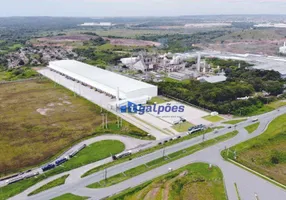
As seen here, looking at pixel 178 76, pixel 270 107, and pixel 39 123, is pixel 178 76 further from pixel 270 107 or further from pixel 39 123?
pixel 39 123

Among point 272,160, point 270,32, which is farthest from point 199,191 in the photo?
point 270,32

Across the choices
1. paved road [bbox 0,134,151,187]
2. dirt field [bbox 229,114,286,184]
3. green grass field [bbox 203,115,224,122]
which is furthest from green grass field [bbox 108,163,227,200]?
green grass field [bbox 203,115,224,122]

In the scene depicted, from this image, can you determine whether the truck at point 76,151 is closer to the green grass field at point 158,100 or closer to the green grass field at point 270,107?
the green grass field at point 158,100

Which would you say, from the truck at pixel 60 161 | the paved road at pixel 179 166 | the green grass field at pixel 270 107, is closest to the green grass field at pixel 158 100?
the green grass field at pixel 270 107

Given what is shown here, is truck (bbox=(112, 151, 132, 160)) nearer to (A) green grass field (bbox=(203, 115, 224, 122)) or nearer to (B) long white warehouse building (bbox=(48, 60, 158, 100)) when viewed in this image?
(A) green grass field (bbox=(203, 115, 224, 122))

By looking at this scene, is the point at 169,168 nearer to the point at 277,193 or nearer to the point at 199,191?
the point at 199,191

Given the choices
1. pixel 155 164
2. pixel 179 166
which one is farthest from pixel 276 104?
pixel 155 164
